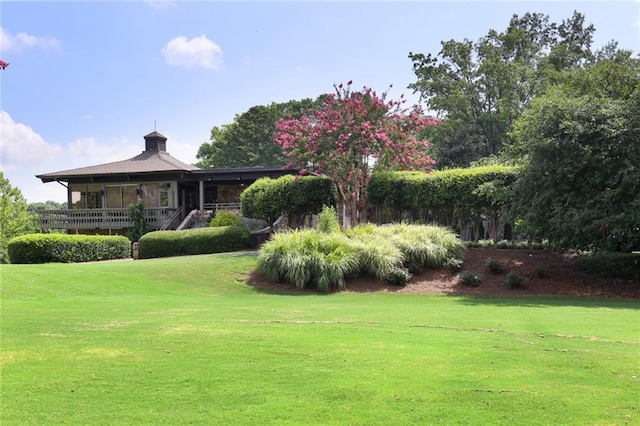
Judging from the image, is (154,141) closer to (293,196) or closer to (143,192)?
(143,192)

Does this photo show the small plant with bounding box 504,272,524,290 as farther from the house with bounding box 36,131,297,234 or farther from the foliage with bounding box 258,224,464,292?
the house with bounding box 36,131,297,234

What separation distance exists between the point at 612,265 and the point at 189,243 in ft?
52.0

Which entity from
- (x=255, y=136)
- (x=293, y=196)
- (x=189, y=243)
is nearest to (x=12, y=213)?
(x=255, y=136)

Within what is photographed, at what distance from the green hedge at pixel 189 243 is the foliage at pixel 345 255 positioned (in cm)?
597

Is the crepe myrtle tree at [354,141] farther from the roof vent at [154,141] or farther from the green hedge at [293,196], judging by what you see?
the roof vent at [154,141]

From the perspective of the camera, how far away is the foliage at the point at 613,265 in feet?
51.3

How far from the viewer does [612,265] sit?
52.1ft

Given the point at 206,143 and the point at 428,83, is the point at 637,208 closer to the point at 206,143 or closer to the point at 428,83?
the point at 428,83

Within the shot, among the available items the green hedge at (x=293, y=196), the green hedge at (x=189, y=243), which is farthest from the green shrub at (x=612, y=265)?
the green hedge at (x=189, y=243)

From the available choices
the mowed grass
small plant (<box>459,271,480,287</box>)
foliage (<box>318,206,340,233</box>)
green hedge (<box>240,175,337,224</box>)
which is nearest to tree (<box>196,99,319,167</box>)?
green hedge (<box>240,175,337,224</box>)

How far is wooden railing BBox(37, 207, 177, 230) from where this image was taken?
3061 cm

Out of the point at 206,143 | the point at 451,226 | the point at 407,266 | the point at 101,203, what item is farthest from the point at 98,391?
the point at 206,143

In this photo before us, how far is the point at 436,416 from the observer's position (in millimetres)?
4133

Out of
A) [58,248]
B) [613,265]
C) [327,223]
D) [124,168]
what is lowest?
[613,265]
